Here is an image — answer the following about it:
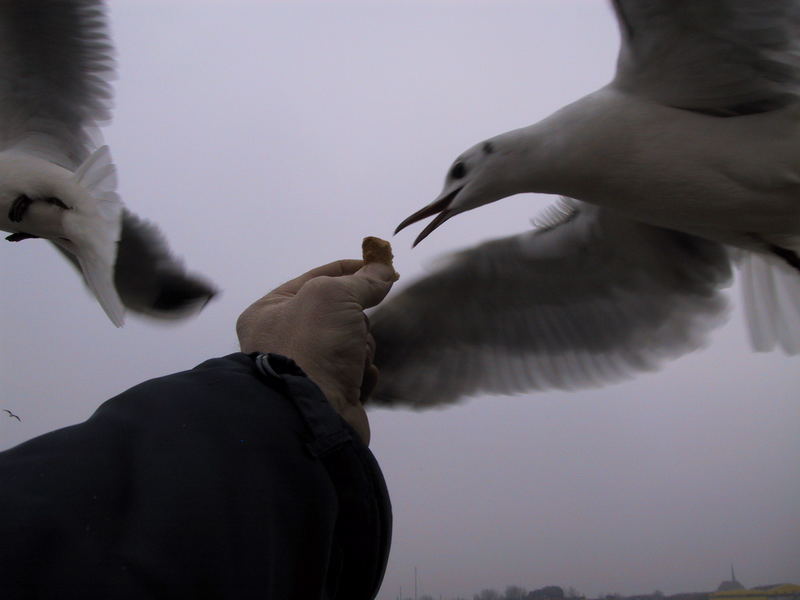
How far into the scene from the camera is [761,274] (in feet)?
5.67

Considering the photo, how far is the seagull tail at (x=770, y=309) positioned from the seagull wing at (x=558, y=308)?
62 millimetres

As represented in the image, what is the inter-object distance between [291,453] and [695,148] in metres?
1.19

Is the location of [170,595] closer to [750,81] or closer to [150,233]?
[750,81]

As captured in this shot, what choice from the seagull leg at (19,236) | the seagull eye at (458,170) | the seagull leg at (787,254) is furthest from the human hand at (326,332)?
the seagull leg at (19,236)

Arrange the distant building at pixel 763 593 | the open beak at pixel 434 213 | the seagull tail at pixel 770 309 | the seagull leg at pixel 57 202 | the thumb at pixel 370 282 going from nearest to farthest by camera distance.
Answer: the thumb at pixel 370 282 < the distant building at pixel 763 593 < the open beak at pixel 434 213 < the seagull tail at pixel 770 309 < the seagull leg at pixel 57 202

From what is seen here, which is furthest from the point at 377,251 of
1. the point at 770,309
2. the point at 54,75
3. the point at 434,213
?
the point at 54,75

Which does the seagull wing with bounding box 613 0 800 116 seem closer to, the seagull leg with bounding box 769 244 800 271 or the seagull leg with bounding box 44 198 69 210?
the seagull leg with bounding box 769 244 800 271

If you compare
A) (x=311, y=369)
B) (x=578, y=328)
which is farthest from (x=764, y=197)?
(x=311, y=369)

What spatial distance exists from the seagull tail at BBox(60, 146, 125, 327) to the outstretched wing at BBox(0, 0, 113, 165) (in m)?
0.51

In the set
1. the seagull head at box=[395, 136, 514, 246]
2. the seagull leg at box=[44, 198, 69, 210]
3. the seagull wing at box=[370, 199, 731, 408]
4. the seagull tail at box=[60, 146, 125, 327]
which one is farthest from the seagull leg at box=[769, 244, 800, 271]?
the seagull leg at box=[44, 198, 69, 210]

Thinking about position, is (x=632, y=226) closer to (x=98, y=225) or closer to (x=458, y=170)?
(x=458, y=170)

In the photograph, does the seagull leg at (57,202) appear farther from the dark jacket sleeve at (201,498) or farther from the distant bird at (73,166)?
the dark jacket sleeve at (201,498)

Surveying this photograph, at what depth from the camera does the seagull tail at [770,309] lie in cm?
171

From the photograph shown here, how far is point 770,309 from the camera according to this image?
173 centimetres
